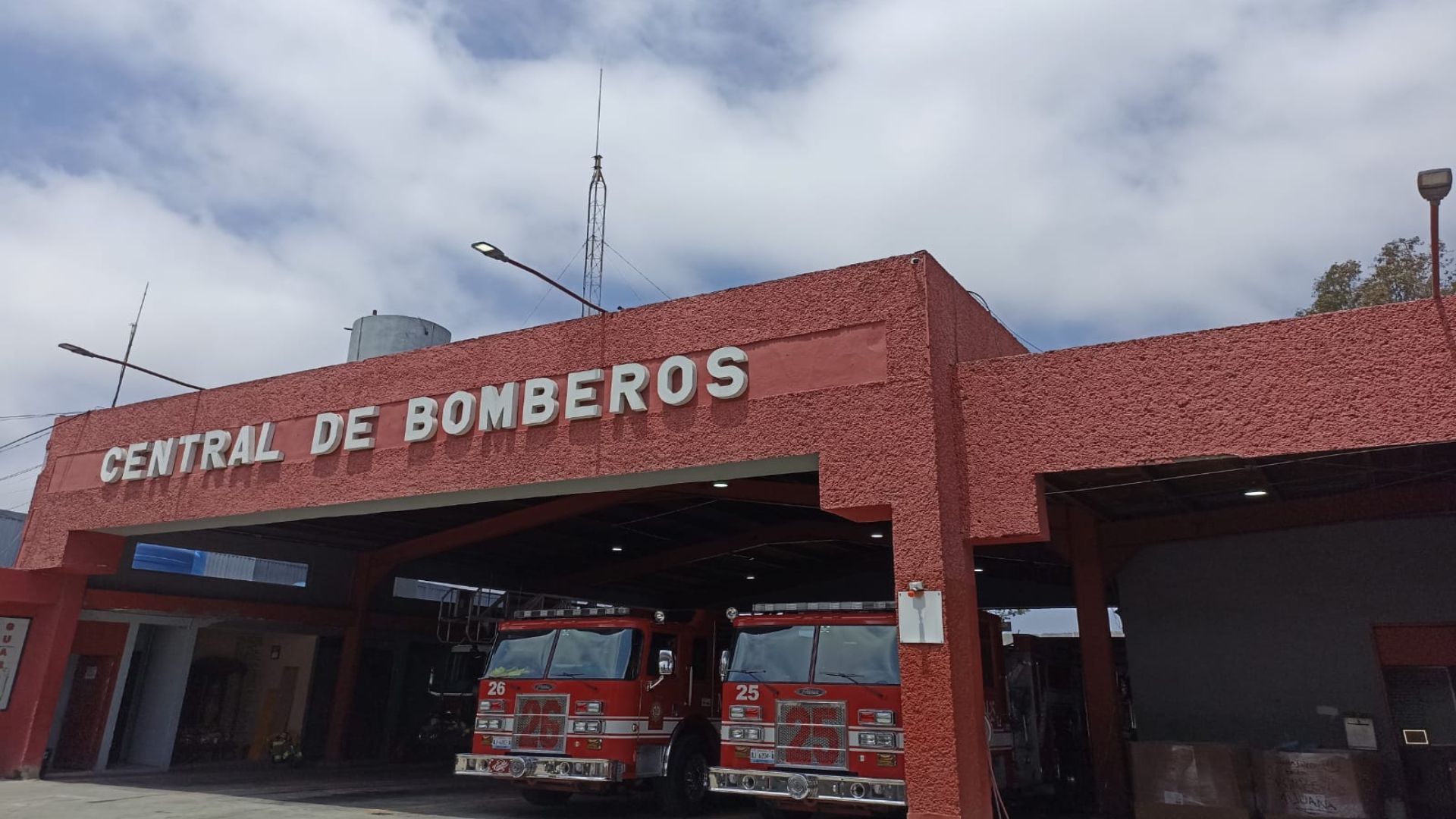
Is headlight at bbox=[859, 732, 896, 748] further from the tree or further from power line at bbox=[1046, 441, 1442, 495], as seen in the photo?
the tree

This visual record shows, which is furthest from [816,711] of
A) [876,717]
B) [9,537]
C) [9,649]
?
[9,537]

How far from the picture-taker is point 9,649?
16141 mm

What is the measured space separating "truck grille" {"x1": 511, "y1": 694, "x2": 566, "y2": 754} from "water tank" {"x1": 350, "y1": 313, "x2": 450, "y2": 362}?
6.54 meters

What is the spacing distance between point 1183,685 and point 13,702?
63.7 ft

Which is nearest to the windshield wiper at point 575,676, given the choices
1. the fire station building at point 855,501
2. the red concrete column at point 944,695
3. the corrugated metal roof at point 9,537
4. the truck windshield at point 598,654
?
the truck windshield at point 598,654

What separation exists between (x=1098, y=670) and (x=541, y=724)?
8.27 meters

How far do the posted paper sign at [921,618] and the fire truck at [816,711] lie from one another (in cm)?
153

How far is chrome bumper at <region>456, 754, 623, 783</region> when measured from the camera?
1200 cm

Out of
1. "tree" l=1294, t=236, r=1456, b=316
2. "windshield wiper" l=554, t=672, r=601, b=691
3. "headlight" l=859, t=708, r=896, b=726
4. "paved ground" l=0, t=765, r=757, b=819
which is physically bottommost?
"paved ground" l=0, t=765, r=757, b=819

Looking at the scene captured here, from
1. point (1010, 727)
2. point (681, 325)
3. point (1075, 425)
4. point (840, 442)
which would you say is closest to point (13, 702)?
point (681, 325)

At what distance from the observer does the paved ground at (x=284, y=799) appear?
41.4 ft

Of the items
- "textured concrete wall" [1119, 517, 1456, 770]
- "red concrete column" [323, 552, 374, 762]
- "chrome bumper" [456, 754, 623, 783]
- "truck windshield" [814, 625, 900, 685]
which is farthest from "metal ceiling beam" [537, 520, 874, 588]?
"chrome bumper" [456, 754, 623, 783]

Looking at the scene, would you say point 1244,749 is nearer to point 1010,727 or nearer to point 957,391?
point 1010,727

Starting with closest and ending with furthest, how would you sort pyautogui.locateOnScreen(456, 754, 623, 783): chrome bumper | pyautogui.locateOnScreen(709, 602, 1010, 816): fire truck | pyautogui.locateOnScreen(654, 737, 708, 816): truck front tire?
1. pyautogui.locateOnScreen(709, 602, 1010, 816): fire truck
2. pyautogui.locateOnScreen(456, 754, 623, 783): chrome bumper
3. pyautogui.locateOnScreen(654, 737, 708, 816): truck front tire
